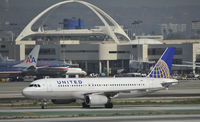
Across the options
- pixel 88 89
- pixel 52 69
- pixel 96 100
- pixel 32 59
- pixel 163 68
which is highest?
pixel 32 59

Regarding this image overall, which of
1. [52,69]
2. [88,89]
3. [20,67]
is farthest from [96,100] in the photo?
[52,69]

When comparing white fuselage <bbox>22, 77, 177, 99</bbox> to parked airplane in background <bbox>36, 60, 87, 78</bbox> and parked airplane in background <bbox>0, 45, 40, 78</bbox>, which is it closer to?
parked airplane in background <bbox>0, 45, 40, 78</bbox>

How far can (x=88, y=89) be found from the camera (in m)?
76.2

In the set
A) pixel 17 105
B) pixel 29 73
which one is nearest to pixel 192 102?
pixel 17 105

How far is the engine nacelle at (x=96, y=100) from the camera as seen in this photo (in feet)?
242

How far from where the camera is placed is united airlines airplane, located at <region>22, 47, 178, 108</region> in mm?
74625

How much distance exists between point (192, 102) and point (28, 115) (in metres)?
28.1

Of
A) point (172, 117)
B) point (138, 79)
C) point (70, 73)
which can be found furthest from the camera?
point (70, 73)

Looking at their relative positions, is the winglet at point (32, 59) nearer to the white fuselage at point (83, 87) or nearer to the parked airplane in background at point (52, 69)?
the parked airplane in background at point (52, 69)

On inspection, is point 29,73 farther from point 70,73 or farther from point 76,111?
point 76,111

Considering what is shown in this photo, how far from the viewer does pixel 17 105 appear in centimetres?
8212

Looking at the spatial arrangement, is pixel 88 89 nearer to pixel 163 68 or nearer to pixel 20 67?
pixel 163 68

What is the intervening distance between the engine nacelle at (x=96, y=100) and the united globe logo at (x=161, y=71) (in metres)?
12.3

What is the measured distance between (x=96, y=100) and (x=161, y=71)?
14.7 metres
